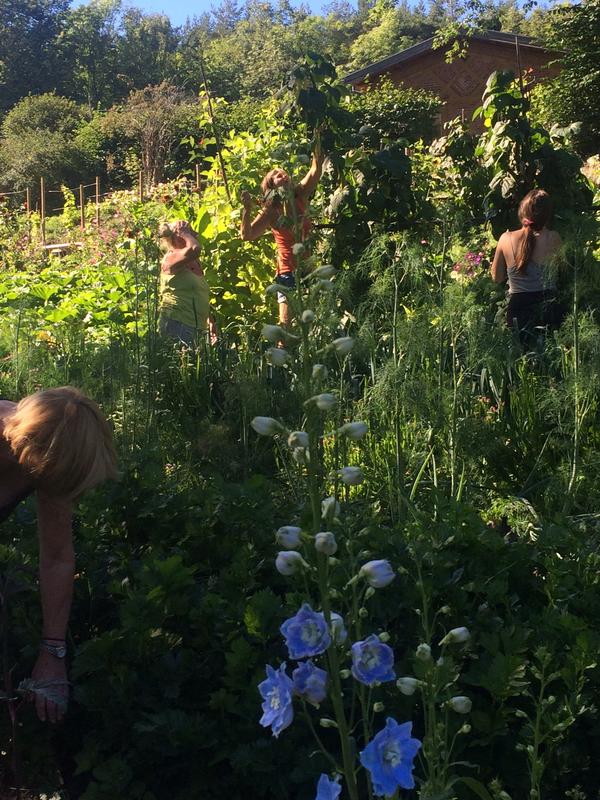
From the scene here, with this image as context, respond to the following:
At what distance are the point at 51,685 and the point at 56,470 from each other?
0.50 m

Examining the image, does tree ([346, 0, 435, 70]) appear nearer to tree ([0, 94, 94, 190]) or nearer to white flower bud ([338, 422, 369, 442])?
tree ([0, 94, 94, 190])

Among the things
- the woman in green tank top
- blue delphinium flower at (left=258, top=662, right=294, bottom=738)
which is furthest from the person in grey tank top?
blue delphinium flower at (left=258, top=662, right=294, bottom=738)

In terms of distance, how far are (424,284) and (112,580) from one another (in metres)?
2.48

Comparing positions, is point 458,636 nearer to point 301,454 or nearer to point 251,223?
point 301,454

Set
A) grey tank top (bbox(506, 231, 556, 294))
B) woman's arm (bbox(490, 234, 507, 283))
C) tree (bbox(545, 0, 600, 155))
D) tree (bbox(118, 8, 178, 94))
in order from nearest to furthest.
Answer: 1. grey tank top (bbox(506, 231, 556, 294))
2. woman's arm (bbox(490, 234, 507, 283))
3. tree (bbox(545, 0, 600, 155))
4. tree (bbox(118, 8, 178, 94))

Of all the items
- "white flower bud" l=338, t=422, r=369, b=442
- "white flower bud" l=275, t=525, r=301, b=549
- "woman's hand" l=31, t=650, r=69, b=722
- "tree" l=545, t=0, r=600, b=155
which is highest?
"tree" l=545, t=0, r=600, b=155

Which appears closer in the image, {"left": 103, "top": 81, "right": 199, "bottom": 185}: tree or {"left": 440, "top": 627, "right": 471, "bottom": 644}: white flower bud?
{"left": 440, "top": 627, "right": 471, "bottom": 644}: white flower bud

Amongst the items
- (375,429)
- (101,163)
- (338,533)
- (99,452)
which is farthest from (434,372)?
(101,163)

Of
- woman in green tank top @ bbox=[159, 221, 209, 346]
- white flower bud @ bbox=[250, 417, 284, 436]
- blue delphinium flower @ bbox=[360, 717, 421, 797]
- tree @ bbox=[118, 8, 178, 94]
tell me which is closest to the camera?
blue delphinium flower @ bbox=[360, 717, 421, 797]

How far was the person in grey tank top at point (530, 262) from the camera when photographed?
5.37m

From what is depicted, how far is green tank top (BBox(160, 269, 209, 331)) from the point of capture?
5.91m

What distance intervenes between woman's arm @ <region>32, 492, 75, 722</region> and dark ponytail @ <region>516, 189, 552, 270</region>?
3.77 meters

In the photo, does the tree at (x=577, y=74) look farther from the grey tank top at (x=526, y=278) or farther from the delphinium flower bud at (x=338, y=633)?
the delphinium flower bud at (x=338, y=633)

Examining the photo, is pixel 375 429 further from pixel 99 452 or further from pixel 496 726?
pixel 496 726
